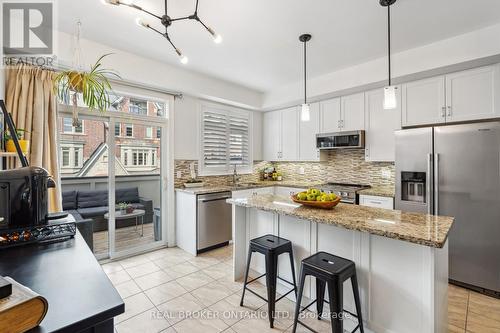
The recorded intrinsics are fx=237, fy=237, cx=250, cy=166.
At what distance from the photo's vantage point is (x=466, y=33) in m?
2.62

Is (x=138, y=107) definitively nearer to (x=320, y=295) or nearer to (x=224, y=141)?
(x=224, y=141)

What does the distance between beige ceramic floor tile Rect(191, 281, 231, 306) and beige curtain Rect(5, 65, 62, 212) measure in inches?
72.4

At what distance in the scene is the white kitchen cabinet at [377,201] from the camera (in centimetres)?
320

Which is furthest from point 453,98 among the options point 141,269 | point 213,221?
point 141,269

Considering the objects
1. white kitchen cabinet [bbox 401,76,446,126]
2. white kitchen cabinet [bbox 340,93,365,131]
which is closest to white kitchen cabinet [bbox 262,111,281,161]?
white kitchen cabinet [bbox 340,93,365,131]

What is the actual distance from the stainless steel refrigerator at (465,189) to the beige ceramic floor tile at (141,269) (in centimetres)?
337

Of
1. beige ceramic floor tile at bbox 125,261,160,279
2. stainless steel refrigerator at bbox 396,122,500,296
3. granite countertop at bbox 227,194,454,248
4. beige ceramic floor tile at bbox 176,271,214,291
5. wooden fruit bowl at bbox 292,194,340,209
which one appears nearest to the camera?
granite countertop at bbox 227,194,454,248

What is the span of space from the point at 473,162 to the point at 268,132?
3451mm

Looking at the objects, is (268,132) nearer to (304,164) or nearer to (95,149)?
(304,164)

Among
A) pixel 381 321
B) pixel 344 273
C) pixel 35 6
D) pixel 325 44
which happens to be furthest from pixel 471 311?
pixel 35 6

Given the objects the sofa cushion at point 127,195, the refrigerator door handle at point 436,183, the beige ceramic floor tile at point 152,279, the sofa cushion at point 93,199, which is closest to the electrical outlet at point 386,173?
the refrigerator door handle at point 436,183

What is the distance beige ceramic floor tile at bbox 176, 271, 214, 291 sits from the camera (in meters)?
2.65

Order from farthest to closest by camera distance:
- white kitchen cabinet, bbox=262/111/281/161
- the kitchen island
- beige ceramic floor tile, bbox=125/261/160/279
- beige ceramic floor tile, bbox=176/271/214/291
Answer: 1. white kitchen cabinet, bbox=262/111/281/161
2. beige ceramic floor tile, bbox=125/261/160/279
3. beige ceramic floor tile, bbox=176/271/214/291
4. the kitchen island

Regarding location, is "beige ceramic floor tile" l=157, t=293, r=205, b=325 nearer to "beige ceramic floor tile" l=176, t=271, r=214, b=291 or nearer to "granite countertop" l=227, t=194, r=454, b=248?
"beige ceramic floor tile" l=176, t=271, r=214, b=291
